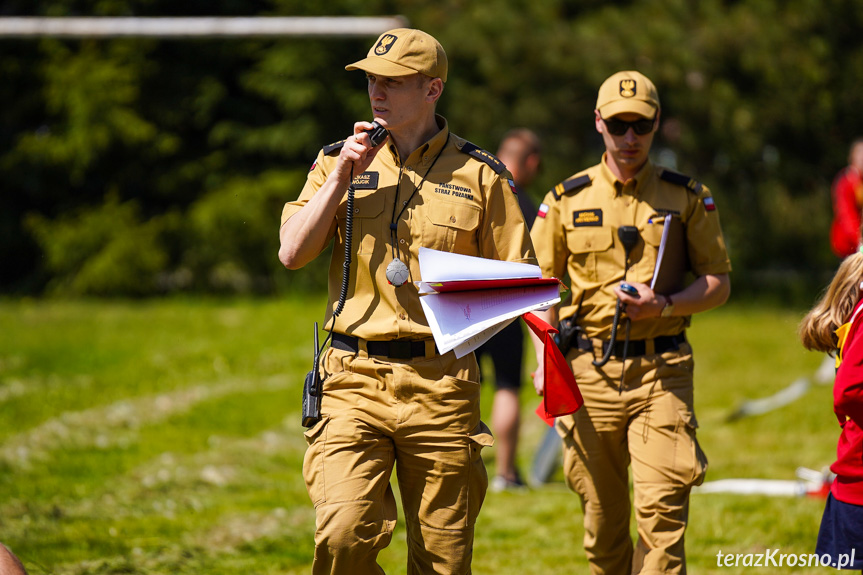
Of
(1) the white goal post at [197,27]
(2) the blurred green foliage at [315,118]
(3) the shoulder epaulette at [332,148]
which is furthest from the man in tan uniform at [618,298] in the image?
(2) the blurred green foliage at [315,118]

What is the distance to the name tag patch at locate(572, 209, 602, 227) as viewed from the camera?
4.79 meters

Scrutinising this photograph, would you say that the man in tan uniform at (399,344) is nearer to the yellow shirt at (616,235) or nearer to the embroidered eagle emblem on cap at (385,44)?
the embroidered eagle emblem on cap at (385,44)

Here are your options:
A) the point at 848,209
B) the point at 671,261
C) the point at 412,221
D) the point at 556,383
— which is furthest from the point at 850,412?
the point at 848,209

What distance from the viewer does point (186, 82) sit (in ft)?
66.9

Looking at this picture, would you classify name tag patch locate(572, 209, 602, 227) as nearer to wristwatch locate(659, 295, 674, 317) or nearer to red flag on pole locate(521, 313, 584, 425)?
wristwatch locate(659, 295, 674, 317)

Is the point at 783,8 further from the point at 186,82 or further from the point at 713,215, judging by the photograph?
the point at 713,215

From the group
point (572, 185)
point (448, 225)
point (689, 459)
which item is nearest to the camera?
point (448, 225)

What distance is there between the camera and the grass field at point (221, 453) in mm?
6000

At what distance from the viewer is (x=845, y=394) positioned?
11.5 feet

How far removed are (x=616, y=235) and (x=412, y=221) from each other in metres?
1.31

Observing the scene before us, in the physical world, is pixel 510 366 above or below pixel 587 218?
below

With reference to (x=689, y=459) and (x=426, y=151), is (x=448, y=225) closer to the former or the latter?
(x=426, y=151)

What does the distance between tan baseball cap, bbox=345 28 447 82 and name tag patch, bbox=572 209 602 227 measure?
1257mm

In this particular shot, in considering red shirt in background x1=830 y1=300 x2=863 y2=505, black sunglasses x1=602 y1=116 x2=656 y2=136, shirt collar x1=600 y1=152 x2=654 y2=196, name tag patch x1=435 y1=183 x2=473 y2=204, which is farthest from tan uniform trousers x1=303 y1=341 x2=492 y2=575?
black sunglasses x1=602 y1=116 x2=656 y2=136
